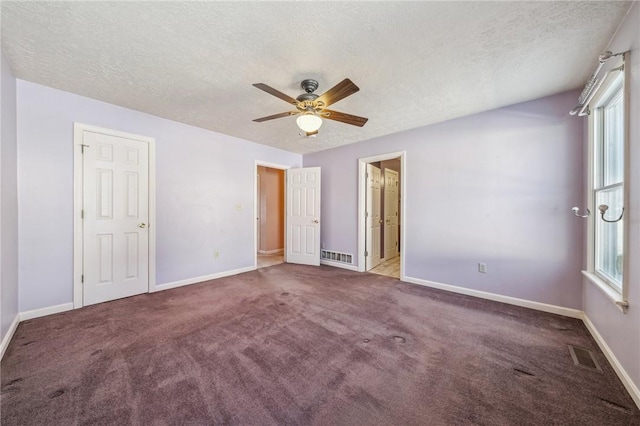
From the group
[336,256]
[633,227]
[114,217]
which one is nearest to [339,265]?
[336,256]

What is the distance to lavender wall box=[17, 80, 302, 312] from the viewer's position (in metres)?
2.53

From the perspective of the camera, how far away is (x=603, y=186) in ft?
7.20

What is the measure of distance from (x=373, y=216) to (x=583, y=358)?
130 inches

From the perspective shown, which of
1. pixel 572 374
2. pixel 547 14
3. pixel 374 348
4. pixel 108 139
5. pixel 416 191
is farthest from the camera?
pixel 416 191

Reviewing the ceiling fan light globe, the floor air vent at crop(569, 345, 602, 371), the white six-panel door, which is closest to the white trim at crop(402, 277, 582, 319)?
the floor air vent at crop(569, 345, 602, 371)

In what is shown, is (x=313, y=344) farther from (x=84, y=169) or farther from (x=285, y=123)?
(x=84, y=169)

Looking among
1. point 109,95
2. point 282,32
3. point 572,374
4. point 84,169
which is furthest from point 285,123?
point 572,374

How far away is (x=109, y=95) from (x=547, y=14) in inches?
163

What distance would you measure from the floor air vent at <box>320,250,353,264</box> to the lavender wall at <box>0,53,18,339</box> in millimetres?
4150

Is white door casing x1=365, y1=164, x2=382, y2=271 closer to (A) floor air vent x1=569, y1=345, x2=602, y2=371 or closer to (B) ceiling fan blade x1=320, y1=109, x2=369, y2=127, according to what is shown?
(B) ceiling fan blade x1=320, y1=109, x2=369, y2=127

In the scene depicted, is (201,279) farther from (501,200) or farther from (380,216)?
(501,200)

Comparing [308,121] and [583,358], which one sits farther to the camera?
[308,121]

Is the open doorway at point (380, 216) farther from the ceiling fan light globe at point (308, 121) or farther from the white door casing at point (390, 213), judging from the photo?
the ceiling fan light globe at point (308, 121)

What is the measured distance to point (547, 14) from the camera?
1.59 metres
